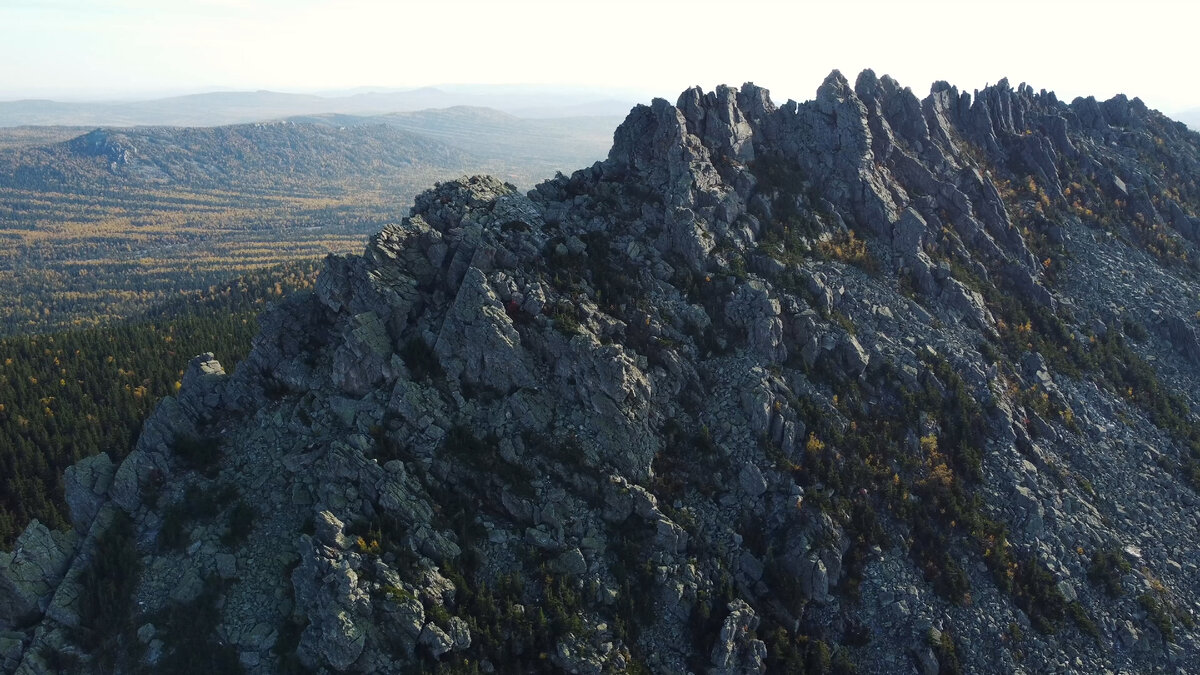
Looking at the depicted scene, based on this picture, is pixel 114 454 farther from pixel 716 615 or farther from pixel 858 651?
pixel 858 651

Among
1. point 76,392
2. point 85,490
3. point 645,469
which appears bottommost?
point 76,392

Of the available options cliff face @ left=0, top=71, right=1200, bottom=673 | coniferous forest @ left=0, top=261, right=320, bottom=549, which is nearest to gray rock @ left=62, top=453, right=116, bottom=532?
cliff face @ left=0, top=71, right=1200, bottom=673

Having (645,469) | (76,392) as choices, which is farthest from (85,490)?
(76,392)

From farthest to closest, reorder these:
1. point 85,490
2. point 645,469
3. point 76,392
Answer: point 76,392 → point 645,469 → point 85,490

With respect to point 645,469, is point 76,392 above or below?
below

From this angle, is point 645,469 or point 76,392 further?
point 76,392

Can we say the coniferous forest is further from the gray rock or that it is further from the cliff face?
the cliff face

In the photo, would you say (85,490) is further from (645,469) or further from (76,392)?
(76,392)

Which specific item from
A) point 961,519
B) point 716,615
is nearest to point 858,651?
point 716,615

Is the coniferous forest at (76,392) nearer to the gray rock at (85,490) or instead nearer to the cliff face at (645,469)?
the gray rock at (85,490)
